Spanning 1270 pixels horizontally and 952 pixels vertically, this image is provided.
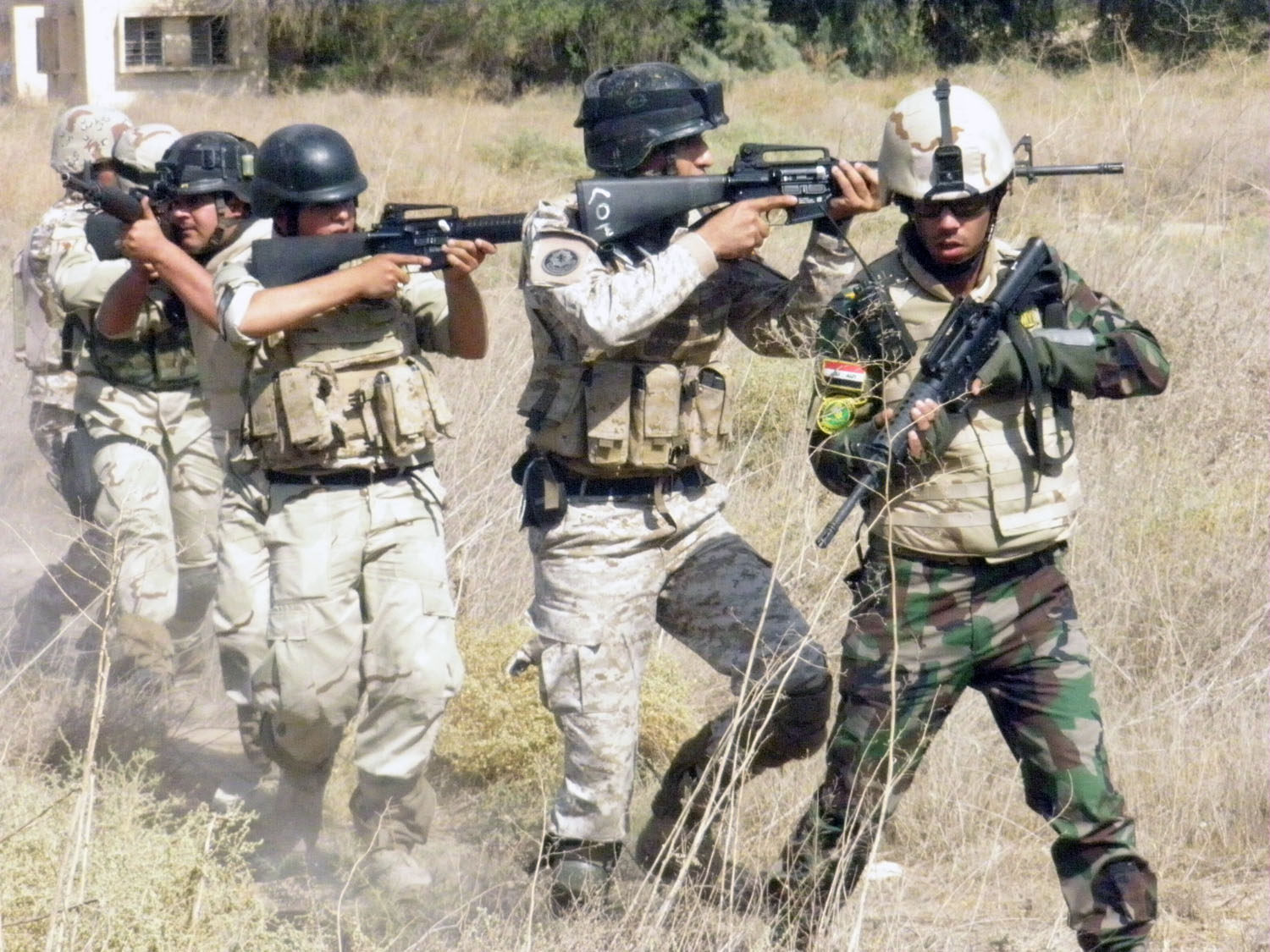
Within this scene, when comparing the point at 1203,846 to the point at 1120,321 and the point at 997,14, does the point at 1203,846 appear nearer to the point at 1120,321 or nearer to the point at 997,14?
the point at 1120,321

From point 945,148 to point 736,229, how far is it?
23.0 inches

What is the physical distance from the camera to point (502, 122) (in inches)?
910

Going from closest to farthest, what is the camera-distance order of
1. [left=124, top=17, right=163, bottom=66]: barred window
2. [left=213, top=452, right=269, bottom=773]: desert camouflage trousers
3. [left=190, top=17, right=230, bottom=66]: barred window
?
[left=213, top=452, right=269, bottom=773]: desert camouflage trousers, [left=124, top=17, right=163, bottom=66]: barred window, [left=190, top=17, right=230, bottom=66]: barred window

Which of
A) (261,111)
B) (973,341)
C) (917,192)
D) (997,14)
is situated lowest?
(261,111)

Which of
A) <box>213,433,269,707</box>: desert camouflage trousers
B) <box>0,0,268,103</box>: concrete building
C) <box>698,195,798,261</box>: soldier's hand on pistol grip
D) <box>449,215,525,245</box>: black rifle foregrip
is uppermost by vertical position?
<box>698,195,798,261</box>: soldier's hand on pistol grip

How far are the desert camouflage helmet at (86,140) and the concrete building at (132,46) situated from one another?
2485cm

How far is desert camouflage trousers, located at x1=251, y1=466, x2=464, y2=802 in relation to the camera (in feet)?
14.6

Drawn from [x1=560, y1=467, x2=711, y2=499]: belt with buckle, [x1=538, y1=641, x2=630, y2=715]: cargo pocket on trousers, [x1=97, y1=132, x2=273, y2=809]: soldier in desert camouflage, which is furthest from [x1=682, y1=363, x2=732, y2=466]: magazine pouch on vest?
[x1=97, y1=132, x2=273, y2=809]: soldier in desert camouflage

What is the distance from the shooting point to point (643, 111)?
418 cm

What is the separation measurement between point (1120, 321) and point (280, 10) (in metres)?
29.6

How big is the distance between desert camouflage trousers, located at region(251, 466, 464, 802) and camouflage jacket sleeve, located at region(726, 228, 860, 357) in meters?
1.06

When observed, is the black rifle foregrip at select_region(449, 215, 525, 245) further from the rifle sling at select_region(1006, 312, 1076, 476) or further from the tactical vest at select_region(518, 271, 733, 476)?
the rifle sling at select_region(1006, 312, 1076, 476)

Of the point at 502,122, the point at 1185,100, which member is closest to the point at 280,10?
the point at 502,122

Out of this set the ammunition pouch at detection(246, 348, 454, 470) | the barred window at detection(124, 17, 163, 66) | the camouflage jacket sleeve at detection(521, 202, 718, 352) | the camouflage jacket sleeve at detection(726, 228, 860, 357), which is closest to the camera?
the camouflage jacket sleeve at detection(521, 202, 718, 352)
